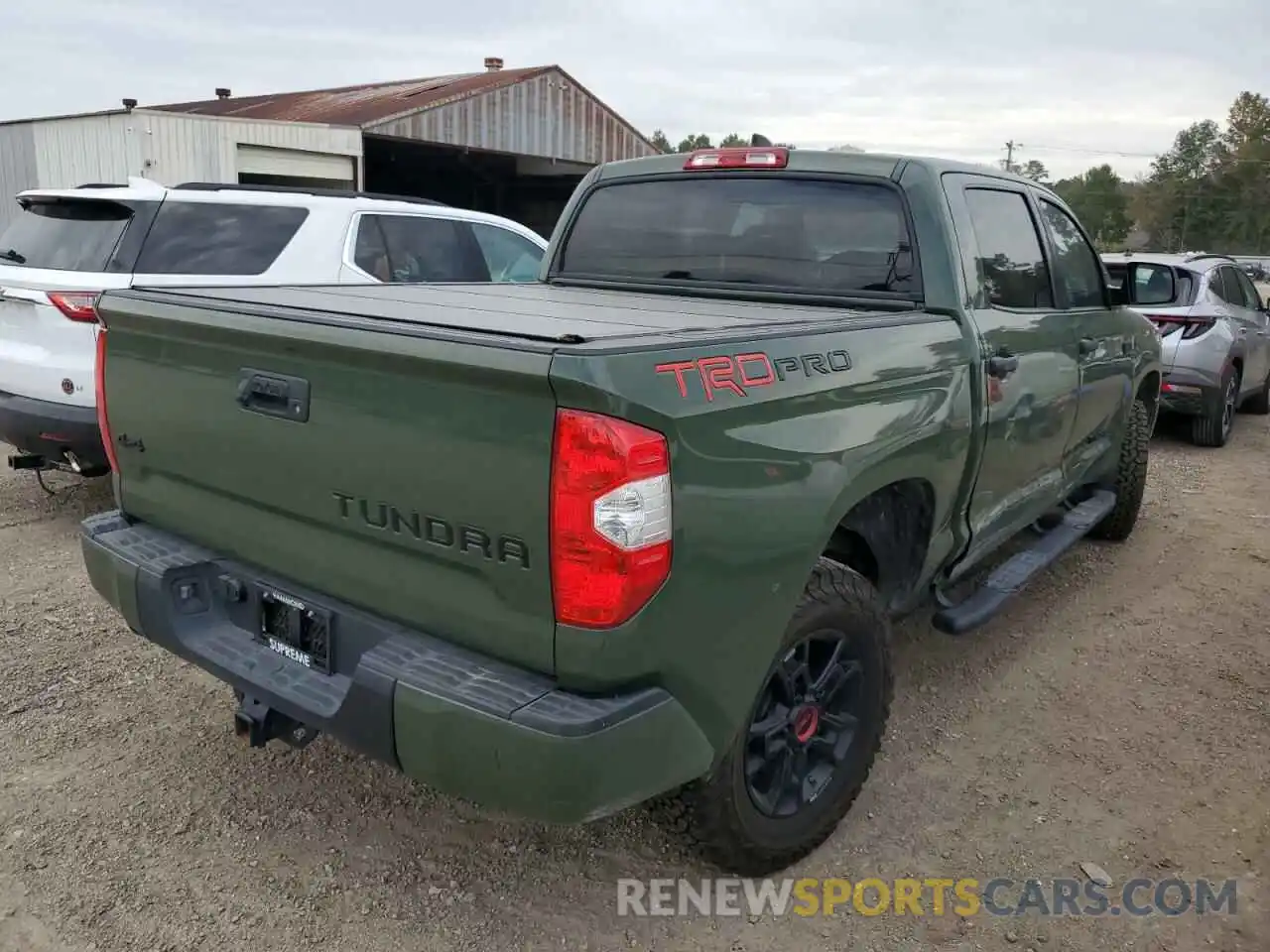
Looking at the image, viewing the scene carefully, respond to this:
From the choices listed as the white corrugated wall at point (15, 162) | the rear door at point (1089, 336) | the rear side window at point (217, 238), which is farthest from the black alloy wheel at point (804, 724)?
the white corrugated wall at point (15, 162)

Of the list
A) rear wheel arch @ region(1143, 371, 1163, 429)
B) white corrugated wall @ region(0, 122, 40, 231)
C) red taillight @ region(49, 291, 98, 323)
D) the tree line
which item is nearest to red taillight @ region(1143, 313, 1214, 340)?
rear wheel arch @ region(1143, 371, 1163, 429)

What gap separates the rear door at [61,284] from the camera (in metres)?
5.07

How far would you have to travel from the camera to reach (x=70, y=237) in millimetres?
5477

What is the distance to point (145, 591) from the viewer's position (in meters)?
2.74

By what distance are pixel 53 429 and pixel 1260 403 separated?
10.8 metres

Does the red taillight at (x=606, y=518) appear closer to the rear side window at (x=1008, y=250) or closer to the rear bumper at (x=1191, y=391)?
the rear side window at (x=1008, y=250)

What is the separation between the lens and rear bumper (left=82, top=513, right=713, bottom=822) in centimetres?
205

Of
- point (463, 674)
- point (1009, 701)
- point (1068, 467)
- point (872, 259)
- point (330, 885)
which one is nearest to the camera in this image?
point (463, 674)

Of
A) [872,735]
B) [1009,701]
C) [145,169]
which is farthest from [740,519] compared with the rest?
[145,169]

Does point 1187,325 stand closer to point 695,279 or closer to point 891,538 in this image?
point 695,279

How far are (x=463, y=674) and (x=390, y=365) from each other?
69 centimetres

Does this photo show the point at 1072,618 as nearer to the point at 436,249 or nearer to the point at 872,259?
the point at 872,259

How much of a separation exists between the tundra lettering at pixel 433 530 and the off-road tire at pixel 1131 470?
4.32 metres

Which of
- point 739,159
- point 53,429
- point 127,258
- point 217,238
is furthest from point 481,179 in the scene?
point 739,159
